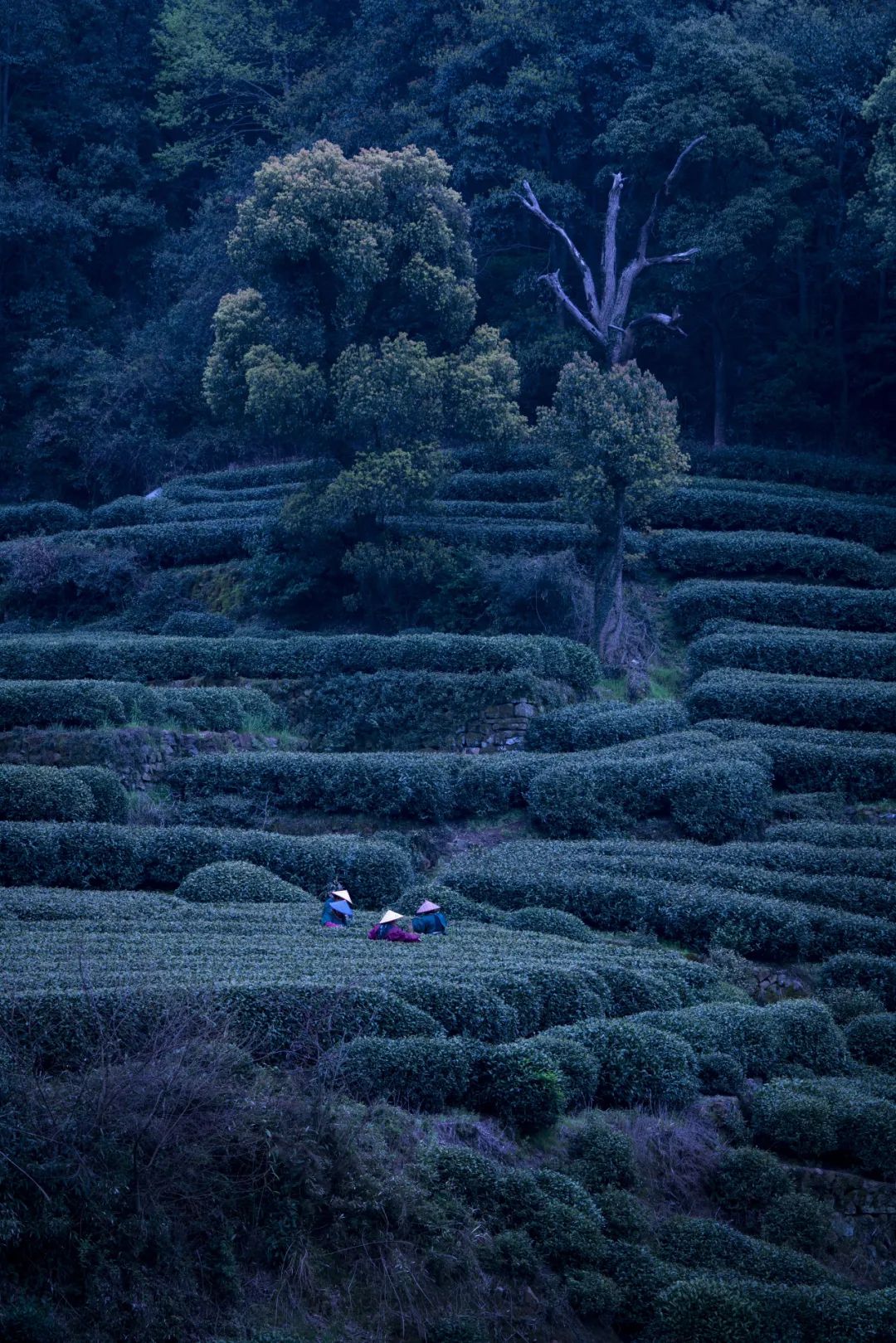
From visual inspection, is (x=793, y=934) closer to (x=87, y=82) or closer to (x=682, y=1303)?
(x=682, y=1303)

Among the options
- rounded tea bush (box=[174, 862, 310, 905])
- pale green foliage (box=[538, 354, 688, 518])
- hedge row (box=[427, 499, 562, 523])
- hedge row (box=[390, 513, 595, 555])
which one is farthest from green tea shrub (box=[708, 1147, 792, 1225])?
hedge row (box=[427, 499, 562, 523])

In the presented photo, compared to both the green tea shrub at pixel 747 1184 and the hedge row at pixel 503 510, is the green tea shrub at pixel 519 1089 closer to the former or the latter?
the green tea shrub at pixel 747 1184

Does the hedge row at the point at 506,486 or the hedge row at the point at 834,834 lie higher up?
the hedge row at the point at 506,486

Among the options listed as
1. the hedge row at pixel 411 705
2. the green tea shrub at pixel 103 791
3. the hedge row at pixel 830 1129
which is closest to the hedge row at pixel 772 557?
the hedge row at pixel 411 705

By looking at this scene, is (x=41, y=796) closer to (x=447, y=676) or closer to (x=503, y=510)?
(x=447, y=676)

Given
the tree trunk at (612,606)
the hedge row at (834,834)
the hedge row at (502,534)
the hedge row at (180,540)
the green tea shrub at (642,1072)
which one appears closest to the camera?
the green tea shrub at (642,1072)

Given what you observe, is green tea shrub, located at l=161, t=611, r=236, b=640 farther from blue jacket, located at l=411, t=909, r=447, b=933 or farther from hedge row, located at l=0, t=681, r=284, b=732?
blue jacket, located at l=411, t=909, r=447, b=933
